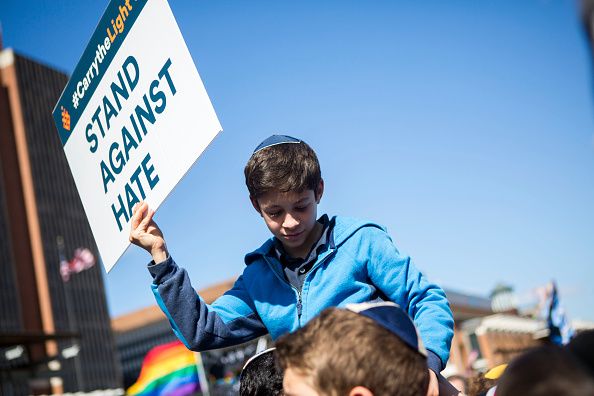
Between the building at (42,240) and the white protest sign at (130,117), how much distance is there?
7772 centimetres

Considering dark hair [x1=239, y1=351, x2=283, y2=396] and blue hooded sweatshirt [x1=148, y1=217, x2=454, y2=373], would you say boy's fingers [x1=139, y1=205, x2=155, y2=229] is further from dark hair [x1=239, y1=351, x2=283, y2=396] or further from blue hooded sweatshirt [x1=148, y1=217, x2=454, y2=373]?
dark hair [x1=239, y1=351, x2=283, y2=396]

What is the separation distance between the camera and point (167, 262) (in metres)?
2.32

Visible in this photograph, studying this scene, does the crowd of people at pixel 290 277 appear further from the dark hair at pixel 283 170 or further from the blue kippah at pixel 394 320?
the blue kippah at pixel 394 320

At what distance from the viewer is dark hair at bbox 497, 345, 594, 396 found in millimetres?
996

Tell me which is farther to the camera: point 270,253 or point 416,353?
point 270,253

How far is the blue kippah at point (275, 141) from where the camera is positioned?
242 cm

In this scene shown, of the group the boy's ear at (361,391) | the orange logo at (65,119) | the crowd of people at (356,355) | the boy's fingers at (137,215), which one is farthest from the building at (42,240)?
the boy's ear at (361,391)

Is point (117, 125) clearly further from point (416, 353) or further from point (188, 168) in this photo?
point (416, 353)

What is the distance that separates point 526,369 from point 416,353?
1.06ft

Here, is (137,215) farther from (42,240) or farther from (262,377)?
(42,240)

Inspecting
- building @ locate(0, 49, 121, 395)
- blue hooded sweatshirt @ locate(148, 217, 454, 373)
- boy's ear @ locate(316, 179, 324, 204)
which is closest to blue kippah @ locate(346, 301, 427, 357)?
blue hooded sweatshirt @ locate(148, 217, 454, 373)

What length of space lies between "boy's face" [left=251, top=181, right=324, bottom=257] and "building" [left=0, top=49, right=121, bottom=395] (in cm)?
7838

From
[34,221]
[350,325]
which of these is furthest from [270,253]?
[34,221]

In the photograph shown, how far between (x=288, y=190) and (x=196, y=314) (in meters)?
0.45
